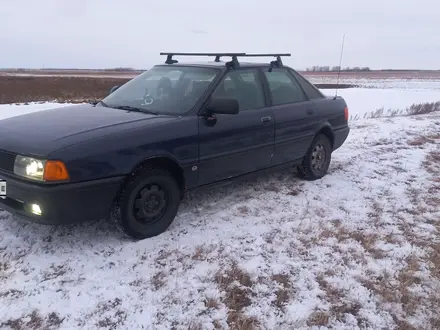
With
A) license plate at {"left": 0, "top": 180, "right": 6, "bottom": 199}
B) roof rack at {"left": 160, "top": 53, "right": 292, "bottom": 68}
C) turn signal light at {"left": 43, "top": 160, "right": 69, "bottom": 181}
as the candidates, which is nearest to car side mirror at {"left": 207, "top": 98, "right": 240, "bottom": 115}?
roof rack at {"left": 160, "top": 53, "right": 292, "bottom": 68}

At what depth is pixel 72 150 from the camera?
10.6ft

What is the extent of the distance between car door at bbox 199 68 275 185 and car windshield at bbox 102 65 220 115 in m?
0.21

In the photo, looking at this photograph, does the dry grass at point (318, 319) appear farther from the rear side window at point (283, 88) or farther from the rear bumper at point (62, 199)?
the rear side window at point (283, 88)

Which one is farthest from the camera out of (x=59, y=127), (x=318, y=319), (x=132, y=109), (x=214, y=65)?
(x=214, y=65)

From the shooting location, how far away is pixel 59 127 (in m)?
3.63

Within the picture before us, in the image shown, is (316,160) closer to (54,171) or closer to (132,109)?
(132,109)

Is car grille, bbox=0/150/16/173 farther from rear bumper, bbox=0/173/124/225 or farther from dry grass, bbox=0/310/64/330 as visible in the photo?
dry grass, bbox=0/310/64/330

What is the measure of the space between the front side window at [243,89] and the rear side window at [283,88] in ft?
0.73

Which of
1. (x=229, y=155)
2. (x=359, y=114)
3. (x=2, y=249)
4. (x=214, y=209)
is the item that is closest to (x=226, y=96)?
(x=229, y=155)

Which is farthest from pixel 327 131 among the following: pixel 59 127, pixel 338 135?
pixel 59 127

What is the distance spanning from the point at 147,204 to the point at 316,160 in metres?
2.93

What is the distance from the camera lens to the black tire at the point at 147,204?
3609mm

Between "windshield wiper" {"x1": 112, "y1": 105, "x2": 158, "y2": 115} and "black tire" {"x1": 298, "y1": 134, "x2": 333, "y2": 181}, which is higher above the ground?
"windshield wiper" {"x1": 112, "y1": 105, "x2": 158, "y2": 115}

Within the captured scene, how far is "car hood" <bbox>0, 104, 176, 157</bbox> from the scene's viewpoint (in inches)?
130
